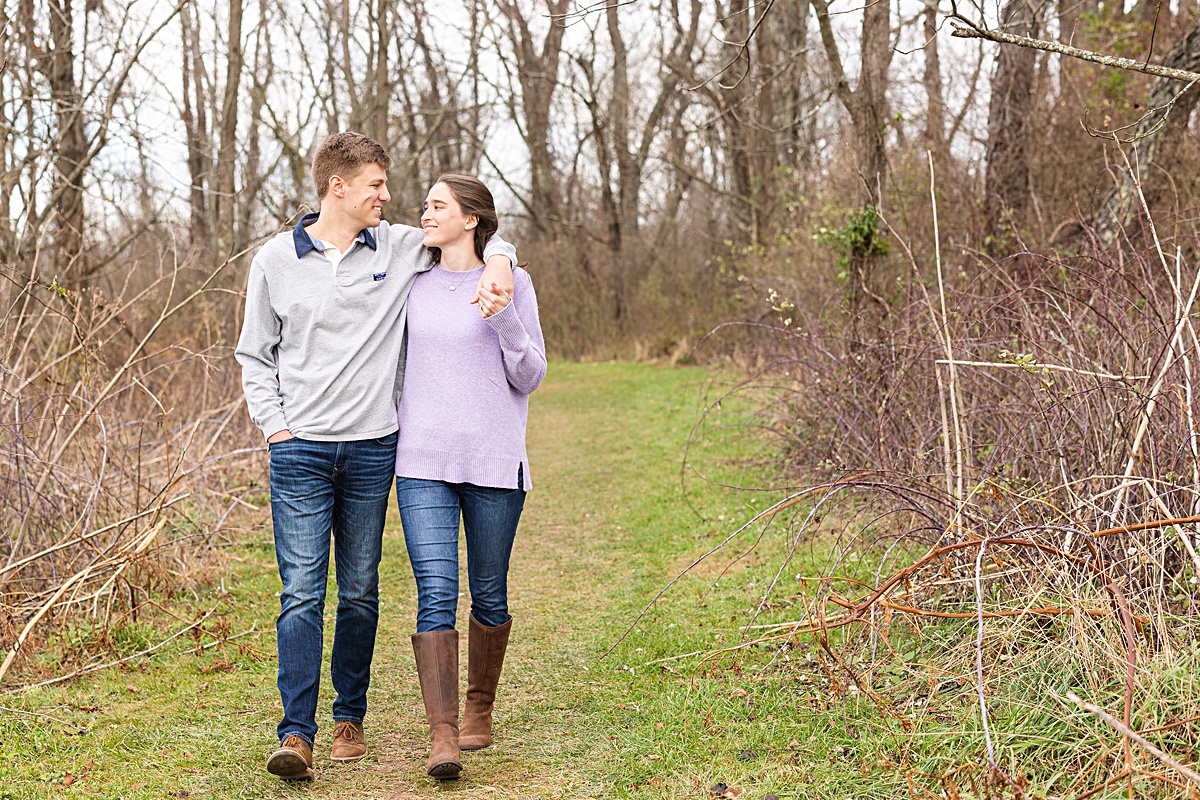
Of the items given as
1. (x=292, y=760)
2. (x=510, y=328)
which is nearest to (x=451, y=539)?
(x=510, y=328)

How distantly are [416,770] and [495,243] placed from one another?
1.73 meters

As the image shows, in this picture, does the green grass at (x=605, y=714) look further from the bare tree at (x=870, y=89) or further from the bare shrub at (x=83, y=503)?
the bare tree at (x=870, y=89)

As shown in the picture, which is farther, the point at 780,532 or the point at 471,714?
the point at 780,532

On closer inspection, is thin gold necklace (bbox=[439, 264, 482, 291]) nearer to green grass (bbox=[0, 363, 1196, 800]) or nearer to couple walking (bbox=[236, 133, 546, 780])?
couple walking (bbox=[236, 133, 546, 780])

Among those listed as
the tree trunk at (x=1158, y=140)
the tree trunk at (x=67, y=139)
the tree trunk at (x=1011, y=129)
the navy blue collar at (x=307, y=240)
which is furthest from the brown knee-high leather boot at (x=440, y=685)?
the tree trunk at (x=1011, y=129)

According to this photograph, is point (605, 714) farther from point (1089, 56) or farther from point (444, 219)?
point (1089, 56)

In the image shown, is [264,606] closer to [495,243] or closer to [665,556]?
[665,556]

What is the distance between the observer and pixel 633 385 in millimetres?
17531

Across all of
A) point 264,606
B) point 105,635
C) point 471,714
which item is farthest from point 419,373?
point 264,606

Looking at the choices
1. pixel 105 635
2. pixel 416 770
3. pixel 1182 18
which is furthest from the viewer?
pixel 1182 18

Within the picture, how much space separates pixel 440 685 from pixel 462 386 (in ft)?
3.07

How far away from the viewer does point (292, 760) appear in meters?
3.36

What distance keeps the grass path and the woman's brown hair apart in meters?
1.69

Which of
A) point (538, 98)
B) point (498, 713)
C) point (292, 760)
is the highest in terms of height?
point (538, 98)
